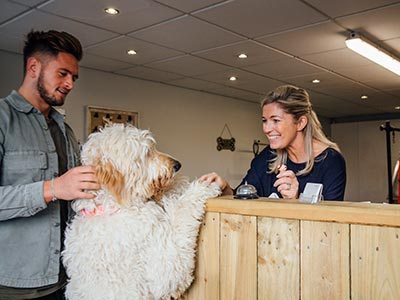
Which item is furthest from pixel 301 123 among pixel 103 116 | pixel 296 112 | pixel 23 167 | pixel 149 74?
pixel 149 74

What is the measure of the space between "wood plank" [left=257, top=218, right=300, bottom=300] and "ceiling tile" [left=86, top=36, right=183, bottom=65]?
9.97ft

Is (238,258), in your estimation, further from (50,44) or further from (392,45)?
(392,45)

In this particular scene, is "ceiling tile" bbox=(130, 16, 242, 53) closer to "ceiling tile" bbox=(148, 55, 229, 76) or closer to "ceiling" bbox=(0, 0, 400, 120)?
"ceiling" bbox=(0, 0, 400, 120)

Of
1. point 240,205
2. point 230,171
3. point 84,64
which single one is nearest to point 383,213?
point 240,205

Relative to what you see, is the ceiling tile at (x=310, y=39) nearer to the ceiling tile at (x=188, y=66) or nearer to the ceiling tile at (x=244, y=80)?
the ceiling tile at (x=188, y=66)

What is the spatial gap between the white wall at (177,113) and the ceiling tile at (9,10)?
1.07 metres

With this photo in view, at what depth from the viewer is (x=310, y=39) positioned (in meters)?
3.86

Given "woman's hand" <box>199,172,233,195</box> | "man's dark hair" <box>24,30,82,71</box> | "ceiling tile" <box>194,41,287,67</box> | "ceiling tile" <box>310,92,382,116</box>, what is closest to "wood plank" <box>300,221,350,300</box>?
"woman's hand" <box>199,172,233,195</box>

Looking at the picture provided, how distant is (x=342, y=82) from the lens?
5.82m

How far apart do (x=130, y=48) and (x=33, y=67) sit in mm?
2674

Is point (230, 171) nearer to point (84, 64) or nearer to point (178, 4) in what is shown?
point (84, 64)

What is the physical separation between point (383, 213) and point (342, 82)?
17.2 feet

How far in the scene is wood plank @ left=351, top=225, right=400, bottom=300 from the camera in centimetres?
96

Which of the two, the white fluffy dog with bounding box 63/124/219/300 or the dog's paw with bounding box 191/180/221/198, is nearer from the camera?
the white fluffy dog with bounding box 63/124/219/300
